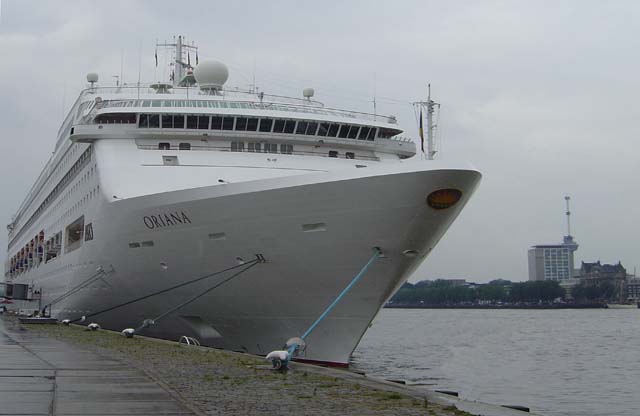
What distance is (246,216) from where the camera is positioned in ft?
55.4

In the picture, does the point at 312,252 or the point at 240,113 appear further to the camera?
the point at 240,113

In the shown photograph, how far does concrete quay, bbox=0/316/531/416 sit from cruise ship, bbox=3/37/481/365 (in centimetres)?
320

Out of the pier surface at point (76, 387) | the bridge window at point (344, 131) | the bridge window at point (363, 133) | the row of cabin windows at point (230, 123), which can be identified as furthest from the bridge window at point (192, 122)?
the pier surface at point (76, 387)

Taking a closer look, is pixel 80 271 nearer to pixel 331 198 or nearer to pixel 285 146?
pixel 285 146

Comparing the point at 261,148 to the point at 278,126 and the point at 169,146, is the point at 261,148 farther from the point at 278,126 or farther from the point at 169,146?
the point at 169,146

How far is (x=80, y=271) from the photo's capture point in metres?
24.5

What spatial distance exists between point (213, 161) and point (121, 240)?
313 centimetres

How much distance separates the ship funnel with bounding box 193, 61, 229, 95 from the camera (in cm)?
2739

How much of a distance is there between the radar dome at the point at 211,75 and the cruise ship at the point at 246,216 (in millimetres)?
75

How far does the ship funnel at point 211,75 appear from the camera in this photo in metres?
27.4

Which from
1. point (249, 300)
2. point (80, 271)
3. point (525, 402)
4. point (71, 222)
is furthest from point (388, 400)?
point (71, 222)

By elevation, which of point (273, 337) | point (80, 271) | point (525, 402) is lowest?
point (525, 402)

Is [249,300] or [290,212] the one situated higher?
[290,212]

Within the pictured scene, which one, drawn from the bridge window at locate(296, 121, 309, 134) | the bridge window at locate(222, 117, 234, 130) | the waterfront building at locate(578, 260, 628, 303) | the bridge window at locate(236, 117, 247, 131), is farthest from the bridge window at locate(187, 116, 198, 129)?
the waterfront building at locate(578, 260, 628, 303)
